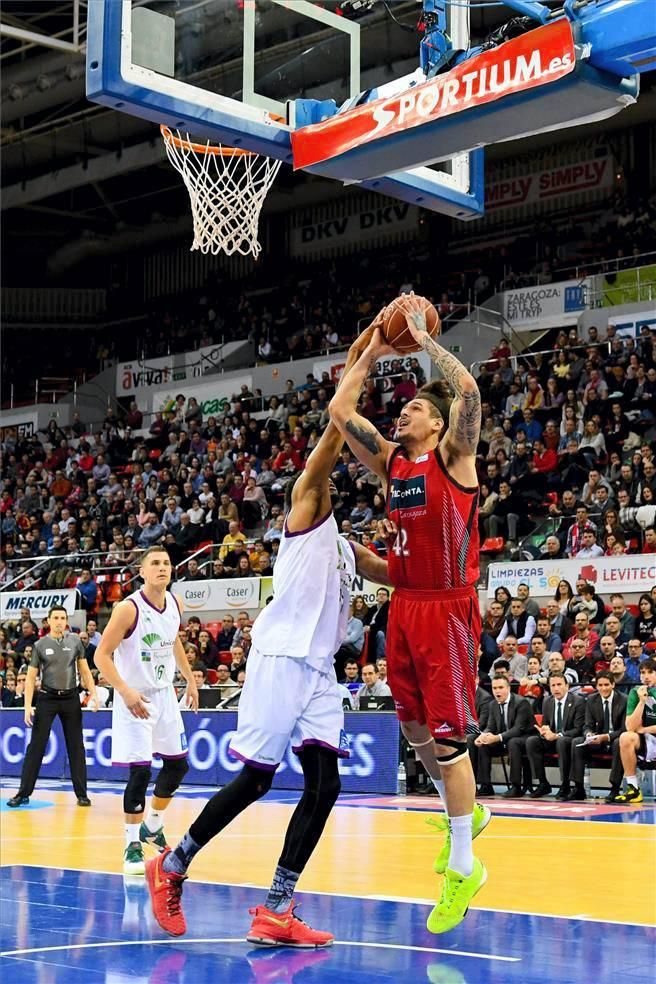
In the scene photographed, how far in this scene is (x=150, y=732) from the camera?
7.96 m

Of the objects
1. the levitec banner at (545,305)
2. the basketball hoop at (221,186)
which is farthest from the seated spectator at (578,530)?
the levitec banner at (545,305)

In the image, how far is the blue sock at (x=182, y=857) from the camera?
5629 millimetres

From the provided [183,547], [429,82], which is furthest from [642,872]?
[183,547]

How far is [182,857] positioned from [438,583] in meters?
1.72

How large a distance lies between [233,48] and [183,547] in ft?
45.4

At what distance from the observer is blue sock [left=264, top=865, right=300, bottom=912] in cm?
550

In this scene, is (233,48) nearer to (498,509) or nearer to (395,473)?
(395,473)

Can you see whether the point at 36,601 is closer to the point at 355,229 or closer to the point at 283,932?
the point at 355,229

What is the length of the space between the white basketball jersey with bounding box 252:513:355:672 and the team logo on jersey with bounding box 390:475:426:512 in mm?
367

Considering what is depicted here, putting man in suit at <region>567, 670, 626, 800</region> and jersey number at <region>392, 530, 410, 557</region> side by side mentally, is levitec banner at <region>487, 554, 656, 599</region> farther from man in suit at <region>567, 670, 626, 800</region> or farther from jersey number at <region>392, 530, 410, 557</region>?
jersey number at <region>392, 530, 410, 557</region>

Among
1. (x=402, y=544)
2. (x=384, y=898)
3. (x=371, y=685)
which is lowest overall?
(x=384, y=898)

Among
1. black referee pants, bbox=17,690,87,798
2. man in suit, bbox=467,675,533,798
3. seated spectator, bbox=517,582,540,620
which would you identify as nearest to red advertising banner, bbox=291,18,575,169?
black referee pants, bbox=17,690,87,798

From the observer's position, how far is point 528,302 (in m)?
24.3

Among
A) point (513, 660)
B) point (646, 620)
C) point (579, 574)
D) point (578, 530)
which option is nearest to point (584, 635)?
point (646, 620)
